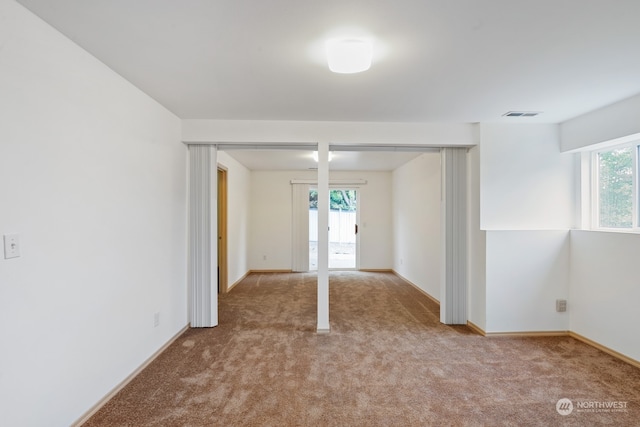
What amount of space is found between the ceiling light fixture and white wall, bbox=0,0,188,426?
154cm

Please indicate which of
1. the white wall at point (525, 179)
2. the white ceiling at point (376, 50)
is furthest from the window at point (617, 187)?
the white ceiling at point (376, 50)

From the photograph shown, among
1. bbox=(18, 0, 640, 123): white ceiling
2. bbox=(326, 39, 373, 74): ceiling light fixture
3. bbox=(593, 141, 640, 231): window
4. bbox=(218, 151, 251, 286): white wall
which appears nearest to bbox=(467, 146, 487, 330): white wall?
bbox=(18, 0, 640, 123): white ceiling

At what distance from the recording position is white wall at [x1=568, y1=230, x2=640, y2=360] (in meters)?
2.85

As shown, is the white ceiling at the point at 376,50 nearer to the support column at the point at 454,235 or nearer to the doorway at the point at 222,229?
the support column at the point at 454,235

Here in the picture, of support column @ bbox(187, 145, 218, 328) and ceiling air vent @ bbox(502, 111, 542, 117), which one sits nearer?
ceiling air vent @ bbox(502, 111, 542, 117)

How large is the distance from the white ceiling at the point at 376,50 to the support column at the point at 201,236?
2.42 feet

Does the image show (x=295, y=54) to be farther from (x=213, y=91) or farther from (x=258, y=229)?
(x=258, y=229)

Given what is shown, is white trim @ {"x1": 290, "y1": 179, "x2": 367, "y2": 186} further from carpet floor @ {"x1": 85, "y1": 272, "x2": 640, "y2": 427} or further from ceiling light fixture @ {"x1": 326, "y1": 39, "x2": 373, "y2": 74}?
ceiling light fixture @ {"x1": 326, "y1": 39, "x2": 373, "y2": 74}

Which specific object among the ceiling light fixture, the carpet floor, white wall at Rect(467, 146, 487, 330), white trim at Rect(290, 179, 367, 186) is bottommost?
the carpet floor

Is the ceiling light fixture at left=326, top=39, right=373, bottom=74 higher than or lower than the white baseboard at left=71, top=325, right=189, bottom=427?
higher

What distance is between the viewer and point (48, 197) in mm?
1761

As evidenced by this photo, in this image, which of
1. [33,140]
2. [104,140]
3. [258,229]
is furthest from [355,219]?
[33,140]

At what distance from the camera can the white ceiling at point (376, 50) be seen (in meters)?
1.61

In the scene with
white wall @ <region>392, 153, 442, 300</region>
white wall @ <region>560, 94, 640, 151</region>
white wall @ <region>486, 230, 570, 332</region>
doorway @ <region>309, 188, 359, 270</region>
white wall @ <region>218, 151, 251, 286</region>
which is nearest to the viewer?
white wall @ <region>560, 94, 640, 151</region>
